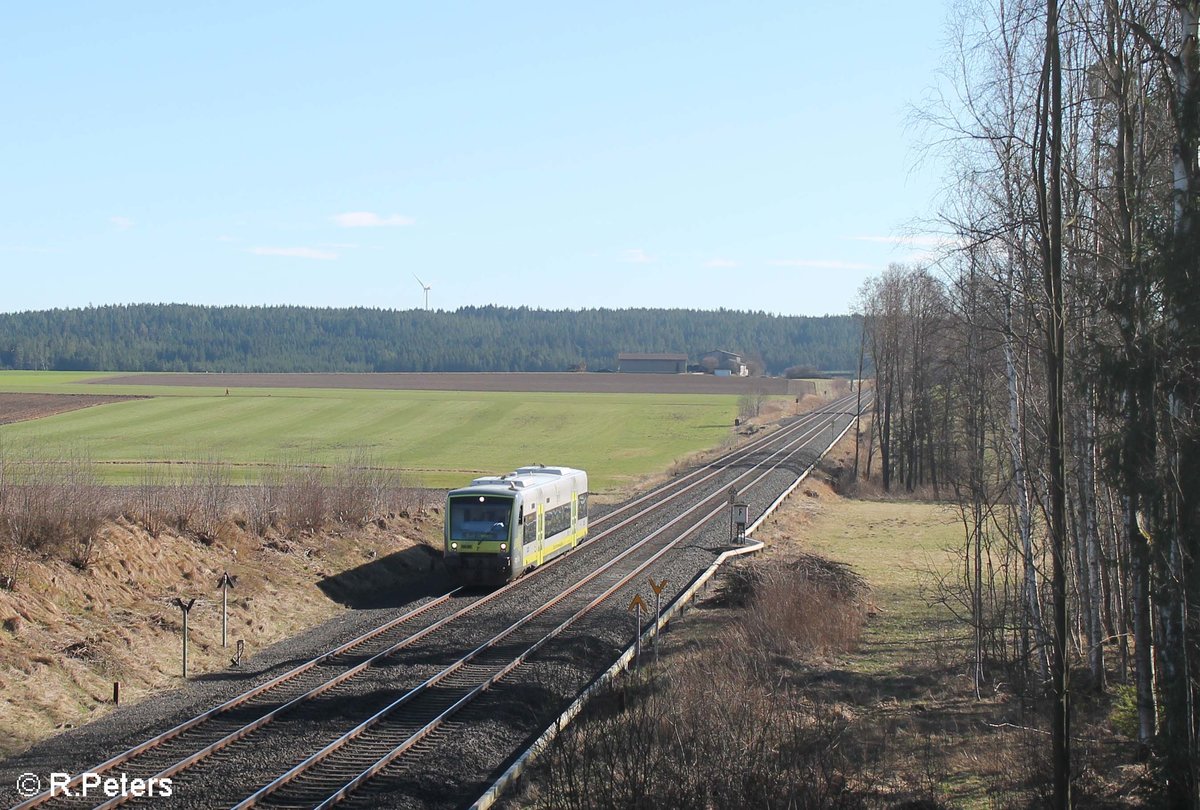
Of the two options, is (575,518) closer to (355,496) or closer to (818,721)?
(355,496)

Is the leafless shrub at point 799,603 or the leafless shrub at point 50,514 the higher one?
the leafless shrub at point 50,514

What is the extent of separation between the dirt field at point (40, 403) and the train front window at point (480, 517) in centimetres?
6531

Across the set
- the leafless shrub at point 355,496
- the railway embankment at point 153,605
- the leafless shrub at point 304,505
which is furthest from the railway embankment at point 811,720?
the leafless shrub at point 304,505

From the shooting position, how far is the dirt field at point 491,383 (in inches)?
5079

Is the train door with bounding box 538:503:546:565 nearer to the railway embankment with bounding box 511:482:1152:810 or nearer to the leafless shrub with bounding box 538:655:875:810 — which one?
the railway embankment with bounding box 511:482:1152:810

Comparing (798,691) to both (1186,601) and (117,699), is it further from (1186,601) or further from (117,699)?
(117,699)

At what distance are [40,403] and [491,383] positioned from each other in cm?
5680

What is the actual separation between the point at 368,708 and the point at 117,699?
153 inches

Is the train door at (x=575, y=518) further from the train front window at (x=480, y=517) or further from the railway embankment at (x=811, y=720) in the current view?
the train front window at (x=480, y=517)

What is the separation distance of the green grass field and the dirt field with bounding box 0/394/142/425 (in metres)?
2.26

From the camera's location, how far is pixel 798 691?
16781 millimetres

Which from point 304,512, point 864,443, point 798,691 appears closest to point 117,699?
point 798,691

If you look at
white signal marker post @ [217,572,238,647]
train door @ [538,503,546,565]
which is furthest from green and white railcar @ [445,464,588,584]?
white signal marker post @ [217,572,238,647]

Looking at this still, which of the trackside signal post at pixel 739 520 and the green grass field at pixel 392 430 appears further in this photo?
the green grass field at pixel 392 430
